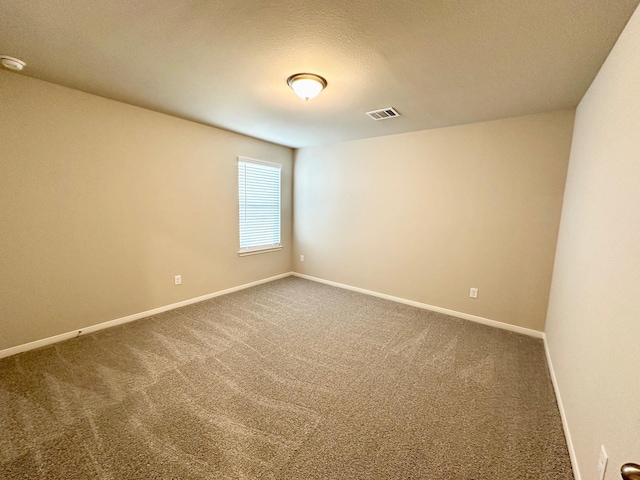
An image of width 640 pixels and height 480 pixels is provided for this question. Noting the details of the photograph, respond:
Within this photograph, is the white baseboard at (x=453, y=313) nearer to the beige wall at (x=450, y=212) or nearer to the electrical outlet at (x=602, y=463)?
the beige wall at (x=450, y=212)

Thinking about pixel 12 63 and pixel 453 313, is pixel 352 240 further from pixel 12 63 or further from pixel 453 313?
pixel 12 63

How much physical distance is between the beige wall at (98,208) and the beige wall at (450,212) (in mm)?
1846

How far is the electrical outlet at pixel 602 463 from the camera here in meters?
1.07

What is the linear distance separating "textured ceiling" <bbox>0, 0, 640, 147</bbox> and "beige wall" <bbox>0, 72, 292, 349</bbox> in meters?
0.34

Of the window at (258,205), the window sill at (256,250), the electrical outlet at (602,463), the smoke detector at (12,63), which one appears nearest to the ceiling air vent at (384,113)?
the window at (258,205)

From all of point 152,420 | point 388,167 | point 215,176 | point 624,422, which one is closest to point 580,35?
point 624,422

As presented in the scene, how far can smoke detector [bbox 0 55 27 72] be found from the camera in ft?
6.27

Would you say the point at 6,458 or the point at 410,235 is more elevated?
the point at 410,235

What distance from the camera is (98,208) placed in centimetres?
272

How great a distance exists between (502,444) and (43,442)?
265 centimetres

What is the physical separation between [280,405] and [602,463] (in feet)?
5.42

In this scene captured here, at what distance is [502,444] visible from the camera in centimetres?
154

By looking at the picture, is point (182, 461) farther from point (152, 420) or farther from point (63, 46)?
point (63, 46)

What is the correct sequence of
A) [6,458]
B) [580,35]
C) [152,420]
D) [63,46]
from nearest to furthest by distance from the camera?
1. [6,458]
2. [580,35]
3. [152,420]
4. [63,46]
